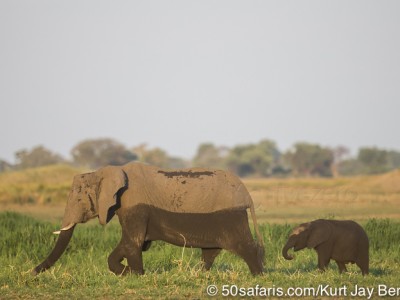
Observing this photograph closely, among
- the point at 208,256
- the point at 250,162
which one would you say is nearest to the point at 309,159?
the point at 250,162

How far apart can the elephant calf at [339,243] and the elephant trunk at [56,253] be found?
10.3 ft

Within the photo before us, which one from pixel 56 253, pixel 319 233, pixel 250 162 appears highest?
pixel 250 162

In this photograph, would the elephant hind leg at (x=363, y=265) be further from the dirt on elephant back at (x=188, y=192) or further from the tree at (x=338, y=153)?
the tree at (x=338, y=153)

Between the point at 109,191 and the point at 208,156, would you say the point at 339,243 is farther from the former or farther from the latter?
the point at 208,156

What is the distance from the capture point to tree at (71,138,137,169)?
76.2 meters

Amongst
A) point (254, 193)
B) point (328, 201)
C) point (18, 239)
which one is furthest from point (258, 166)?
point (18, 239)

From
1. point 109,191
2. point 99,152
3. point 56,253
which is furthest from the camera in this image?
point 99,152

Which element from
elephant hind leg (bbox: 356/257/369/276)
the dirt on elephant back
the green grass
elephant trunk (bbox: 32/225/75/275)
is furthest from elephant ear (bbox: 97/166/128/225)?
elephant hind leg (bbox: 356/257/369/276)

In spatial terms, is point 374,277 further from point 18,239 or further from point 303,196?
point 303,196

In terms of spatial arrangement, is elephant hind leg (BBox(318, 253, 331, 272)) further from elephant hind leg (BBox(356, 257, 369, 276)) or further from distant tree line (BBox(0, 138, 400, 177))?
distant tree line (BBox(0, 138, 400, 177))

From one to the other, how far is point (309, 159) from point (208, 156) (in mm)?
15558

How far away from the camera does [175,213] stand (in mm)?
12117

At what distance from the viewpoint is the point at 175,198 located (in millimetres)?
12148

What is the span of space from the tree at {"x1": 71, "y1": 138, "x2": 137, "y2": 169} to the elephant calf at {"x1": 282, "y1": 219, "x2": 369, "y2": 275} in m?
63.7
